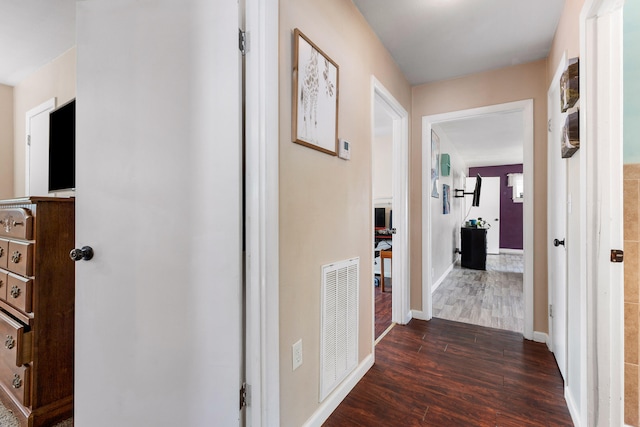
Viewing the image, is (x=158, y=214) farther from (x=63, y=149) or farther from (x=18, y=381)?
(x=63, y=149)

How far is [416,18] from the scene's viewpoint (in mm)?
2029

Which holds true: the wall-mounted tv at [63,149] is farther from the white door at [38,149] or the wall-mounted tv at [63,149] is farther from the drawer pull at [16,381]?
the drawer pull at [16,381]

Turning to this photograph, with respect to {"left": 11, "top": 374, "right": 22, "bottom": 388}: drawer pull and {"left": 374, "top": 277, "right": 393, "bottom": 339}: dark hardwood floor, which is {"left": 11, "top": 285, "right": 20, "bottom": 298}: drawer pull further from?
{"left": 374, "top": 277, "right": 393, "bottom": 339}: dark hardwood floor

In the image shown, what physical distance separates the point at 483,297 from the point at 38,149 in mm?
5016

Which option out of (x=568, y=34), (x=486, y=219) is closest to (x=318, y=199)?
(x=568, y=34)

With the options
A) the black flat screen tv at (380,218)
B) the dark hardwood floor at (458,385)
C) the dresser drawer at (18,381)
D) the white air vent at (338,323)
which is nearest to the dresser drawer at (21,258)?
the dresser drawer at (18,381)

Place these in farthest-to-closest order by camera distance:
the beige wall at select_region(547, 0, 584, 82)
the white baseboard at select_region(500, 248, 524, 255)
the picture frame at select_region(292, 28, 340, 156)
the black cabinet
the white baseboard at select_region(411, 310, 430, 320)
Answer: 1. the white baseboard at select_region(500, 248, 524, 255)
2. the black cabinet
3. the white baseboard at select_region(411, 310, 430, 320)
4. the beige wall at select_region(547, 0, 584, 82)
5. the picture frame at select_region(292, 28, 340, 156)

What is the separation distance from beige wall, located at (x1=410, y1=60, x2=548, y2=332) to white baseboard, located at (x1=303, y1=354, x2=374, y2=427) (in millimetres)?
1258

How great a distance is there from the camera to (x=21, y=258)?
1.48 metres

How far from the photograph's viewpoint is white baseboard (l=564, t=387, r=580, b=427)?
1.51 meters

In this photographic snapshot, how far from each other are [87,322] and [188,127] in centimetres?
100

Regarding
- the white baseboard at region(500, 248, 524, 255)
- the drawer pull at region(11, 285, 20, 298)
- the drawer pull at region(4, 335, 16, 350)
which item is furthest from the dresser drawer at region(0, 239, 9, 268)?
the white baseboard at region(500, 248, 524, 255)

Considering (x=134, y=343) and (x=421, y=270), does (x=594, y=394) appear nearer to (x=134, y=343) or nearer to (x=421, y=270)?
(x=421, y=270)

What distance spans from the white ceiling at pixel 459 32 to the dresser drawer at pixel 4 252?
2.45m
